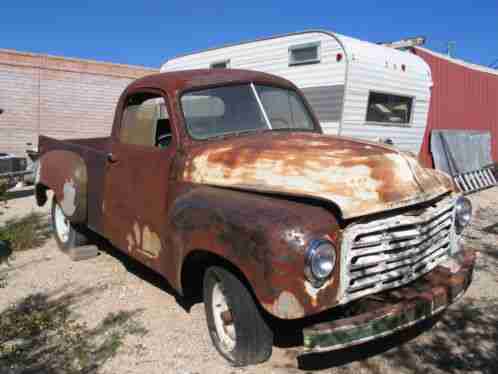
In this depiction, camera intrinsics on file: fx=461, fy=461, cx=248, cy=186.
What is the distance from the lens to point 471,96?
41.0 feet

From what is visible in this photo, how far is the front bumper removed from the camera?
8.17 feet

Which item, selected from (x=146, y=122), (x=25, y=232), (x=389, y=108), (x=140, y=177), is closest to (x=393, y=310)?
(x=140, y=177)

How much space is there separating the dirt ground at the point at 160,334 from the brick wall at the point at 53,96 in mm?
10063

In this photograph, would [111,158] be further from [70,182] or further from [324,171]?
[324,171]

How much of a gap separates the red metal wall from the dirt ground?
6462 mm

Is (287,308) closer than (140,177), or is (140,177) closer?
(287,308)

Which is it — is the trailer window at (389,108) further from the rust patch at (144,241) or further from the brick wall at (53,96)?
the brick wall at (53,96)

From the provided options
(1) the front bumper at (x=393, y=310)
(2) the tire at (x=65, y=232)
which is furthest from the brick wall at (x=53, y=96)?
(1) the front bumper at (x=393, y=310)

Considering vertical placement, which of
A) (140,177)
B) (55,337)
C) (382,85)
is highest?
(382,85)

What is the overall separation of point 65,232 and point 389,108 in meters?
5.83

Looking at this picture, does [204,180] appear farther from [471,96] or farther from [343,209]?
[471,96]

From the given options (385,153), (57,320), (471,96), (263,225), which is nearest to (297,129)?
(385,153)

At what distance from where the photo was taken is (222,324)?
3.16 metres

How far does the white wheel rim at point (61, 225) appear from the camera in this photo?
5715 millimetres
